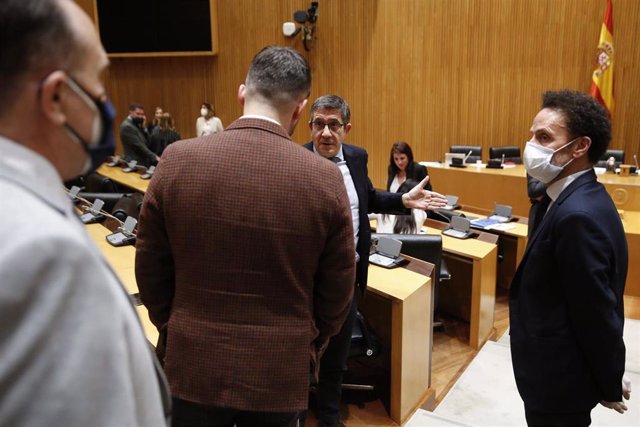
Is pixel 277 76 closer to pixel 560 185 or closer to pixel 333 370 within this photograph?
pixel 560 185

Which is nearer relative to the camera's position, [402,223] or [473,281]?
[473,281]

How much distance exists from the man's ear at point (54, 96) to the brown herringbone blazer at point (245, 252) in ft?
1.96

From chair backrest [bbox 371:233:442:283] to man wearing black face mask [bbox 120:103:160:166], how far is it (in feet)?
16.6

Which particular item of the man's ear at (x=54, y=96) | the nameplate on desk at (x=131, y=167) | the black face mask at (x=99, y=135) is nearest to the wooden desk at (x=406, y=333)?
the black face mask at (x=99, y=135)

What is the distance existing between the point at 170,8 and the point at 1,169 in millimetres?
10197

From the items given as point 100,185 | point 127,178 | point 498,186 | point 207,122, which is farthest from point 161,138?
point 498,186

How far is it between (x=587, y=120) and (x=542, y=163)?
0.62 ft

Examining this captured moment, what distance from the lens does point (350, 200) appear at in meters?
2.30

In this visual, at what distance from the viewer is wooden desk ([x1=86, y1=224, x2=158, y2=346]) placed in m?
2.11

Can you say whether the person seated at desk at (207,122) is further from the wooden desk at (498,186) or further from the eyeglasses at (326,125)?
the eyeglasses at (326,125)

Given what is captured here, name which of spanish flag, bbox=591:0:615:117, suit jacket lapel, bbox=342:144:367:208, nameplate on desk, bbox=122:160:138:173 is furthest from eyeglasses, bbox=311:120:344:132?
spanish flag, bbox=591:0:615:117

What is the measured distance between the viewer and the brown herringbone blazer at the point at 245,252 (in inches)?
48.6

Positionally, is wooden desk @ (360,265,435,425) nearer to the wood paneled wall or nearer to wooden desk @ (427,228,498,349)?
wooden desk @ (427,228,498,349)

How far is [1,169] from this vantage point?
577mm
